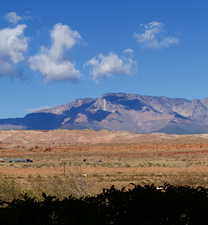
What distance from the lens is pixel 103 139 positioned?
157m

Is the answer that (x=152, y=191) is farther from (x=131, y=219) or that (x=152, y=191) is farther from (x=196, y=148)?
(x=196, y=148)

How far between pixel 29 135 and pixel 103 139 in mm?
31558

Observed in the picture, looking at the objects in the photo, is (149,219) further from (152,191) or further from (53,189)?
(53,189)

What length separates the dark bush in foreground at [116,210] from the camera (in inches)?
267

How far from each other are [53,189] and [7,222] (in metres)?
14.7

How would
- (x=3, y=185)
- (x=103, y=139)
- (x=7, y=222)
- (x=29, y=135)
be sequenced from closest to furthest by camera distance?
1. (x=7, y=222)
2. (x=3, y=185)
3. (x=103, y=139)
4. (x=29, y=135)

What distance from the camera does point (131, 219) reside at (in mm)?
7262

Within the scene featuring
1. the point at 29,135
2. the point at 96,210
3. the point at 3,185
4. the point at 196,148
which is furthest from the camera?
the point at 29,135

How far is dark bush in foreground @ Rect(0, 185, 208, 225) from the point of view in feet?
22.3

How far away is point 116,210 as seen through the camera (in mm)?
7395

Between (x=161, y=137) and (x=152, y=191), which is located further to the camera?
(x=161, y=137)

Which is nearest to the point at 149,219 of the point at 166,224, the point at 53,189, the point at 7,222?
the point at 166,224

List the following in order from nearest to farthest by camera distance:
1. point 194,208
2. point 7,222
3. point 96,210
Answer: point 7,222 < point 96,210 < point 194,208

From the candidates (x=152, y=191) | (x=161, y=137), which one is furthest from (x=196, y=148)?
(x=152, y=191)
